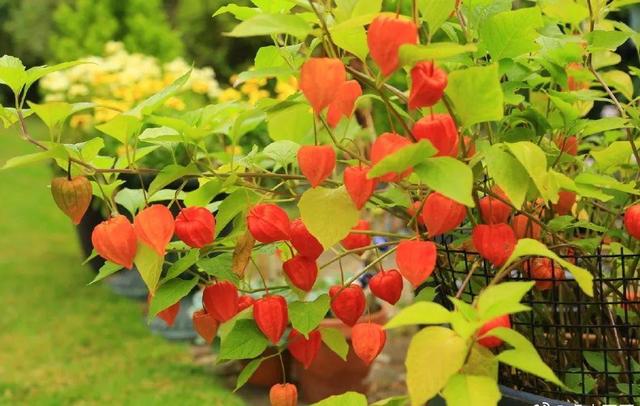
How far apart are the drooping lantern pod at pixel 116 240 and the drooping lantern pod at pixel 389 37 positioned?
0.29 m

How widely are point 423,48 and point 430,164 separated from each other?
0.09 meters

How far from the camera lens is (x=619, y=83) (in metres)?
1.15

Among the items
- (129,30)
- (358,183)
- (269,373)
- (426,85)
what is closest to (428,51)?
(426,85)

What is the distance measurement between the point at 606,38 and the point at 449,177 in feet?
1.22

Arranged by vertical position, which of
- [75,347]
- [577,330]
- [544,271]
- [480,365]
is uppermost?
[480,365]

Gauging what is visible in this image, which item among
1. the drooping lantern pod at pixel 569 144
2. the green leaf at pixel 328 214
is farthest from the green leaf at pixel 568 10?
the green leaf at pixel 328 214

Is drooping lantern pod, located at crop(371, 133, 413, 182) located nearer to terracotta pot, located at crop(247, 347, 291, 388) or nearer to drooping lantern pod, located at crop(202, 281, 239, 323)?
drooping lantern pod, located at crop(202, 281, 239, 323)

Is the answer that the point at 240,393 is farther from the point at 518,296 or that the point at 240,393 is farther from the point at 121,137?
the point at 518,296

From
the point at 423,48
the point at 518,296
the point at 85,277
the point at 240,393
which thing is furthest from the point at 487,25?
the point at 85,277

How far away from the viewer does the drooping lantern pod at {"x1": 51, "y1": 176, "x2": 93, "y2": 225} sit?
0.88 meters

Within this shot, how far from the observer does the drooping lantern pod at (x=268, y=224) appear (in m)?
0.90

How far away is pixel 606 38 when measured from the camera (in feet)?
3.31

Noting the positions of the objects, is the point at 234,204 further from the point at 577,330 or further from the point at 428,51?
the point at 577,330

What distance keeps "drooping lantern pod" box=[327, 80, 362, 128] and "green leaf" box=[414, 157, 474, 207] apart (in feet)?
0.44
